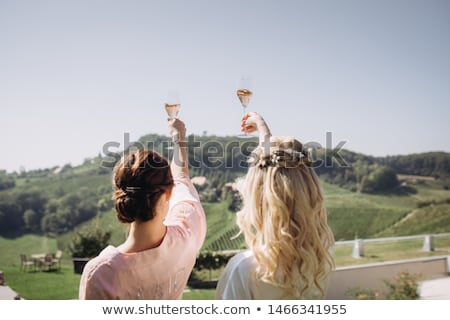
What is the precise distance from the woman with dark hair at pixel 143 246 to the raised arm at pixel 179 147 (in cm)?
37

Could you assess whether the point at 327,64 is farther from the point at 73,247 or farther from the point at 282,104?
the point at 73,247

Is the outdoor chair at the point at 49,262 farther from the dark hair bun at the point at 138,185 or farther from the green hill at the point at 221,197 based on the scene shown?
the dark hair bun at the point at 138,185

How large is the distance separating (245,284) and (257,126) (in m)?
0.80

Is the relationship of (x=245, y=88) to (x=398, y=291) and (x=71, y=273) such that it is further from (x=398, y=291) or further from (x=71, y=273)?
(x=71, y=273)

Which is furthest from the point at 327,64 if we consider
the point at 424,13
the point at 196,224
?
the point at 196,224

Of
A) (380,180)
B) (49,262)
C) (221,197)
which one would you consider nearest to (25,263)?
(49,262)

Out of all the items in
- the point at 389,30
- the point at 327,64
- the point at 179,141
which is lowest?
the point at 179,141

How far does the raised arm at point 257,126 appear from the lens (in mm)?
2164

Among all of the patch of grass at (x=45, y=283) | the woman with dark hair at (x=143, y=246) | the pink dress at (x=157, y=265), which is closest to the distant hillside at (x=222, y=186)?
the patch of grass at (x=45, y=283)

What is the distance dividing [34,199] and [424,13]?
4.65m

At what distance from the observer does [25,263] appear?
16.2 feet

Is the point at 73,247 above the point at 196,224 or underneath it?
underneath

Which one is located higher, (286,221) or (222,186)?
(286,221)

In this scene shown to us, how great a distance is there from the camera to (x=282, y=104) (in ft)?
14.3
